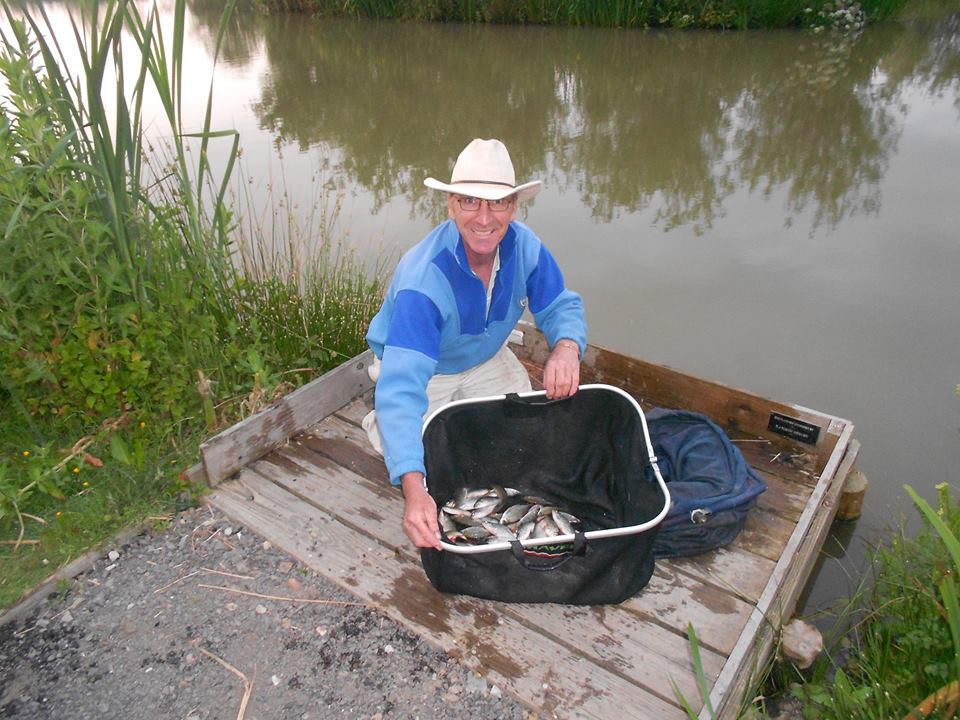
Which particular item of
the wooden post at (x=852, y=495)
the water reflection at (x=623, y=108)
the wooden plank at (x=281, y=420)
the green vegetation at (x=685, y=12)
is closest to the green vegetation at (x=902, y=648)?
the wooden post at (x=852, y=495)

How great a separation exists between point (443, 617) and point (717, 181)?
20.0ft

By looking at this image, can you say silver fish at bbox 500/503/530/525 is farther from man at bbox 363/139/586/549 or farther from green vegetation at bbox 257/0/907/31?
green vegetation at bbox 257/0/907/31

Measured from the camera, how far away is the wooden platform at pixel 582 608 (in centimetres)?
211

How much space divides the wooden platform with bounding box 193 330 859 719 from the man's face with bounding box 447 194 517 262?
3.74 feet

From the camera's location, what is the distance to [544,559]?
7.20 feet

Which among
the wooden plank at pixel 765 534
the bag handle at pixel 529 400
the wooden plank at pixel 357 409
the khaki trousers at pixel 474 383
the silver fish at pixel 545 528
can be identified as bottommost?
the wooden plank at pixel 357 409

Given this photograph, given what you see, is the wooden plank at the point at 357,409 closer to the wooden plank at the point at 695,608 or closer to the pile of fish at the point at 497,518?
the pile of fish at the point at 497,518

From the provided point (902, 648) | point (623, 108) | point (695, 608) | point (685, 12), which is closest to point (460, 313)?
point (695, 608)

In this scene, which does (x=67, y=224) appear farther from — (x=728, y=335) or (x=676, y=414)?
(x=728, y=335)

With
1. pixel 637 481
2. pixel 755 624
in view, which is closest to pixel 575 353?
pixel 637 481

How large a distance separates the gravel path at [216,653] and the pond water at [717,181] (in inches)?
78.8

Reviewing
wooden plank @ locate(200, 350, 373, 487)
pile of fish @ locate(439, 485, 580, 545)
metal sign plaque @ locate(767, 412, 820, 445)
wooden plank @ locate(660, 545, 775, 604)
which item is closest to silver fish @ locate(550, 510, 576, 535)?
pile of fish @ locate(439, 485, 580, 545)

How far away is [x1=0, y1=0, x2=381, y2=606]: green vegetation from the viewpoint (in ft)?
8.38

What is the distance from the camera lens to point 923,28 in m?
13.4
